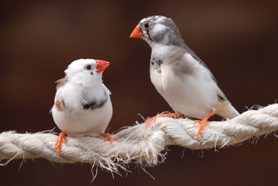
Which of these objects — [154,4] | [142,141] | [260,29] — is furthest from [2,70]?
[142,141]

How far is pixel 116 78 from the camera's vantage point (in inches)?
75.7

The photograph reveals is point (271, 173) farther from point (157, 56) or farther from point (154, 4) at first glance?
point (157, 56)

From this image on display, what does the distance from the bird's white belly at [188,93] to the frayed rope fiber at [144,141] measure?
0.09m

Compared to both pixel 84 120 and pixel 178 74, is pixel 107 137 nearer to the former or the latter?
pixel 84 120

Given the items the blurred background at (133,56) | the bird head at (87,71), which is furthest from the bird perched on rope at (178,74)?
the blurred background at (133,56)

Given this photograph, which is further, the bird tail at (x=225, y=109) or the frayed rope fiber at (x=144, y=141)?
the bird tail at (x=225, y=109)

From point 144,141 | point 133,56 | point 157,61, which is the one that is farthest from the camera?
point 133,56

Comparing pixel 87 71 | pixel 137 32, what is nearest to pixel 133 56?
pixel 137 32

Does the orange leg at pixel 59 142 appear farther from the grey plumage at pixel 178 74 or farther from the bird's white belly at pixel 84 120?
the grey plumage at pixel 178 74

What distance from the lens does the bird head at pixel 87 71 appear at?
3.69 feet

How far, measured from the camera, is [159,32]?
1243 mm

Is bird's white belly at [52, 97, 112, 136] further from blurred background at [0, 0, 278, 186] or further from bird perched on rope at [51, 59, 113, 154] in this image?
blurred background at [0, 0, 278, 186]

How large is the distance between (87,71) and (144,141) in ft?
0.52

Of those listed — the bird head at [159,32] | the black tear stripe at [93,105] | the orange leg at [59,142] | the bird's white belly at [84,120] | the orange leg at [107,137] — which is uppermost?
the bird head at [159,32]
